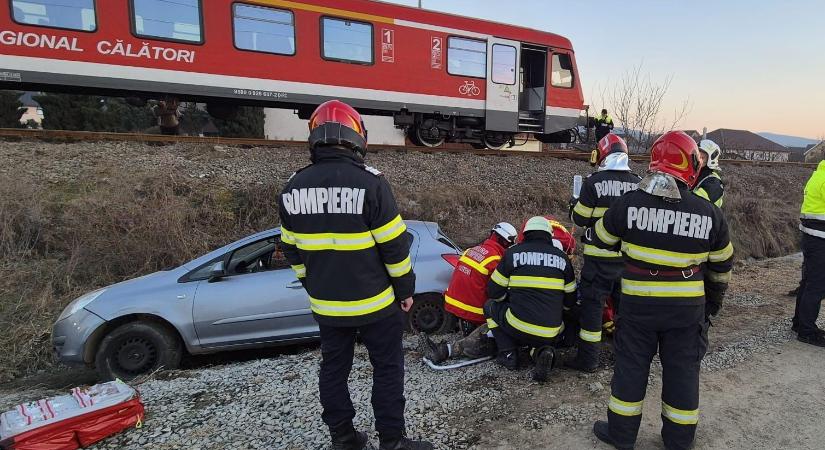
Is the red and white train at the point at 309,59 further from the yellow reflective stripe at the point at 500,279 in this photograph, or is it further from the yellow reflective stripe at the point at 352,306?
the yellow reflective stripe at the point at 352,306

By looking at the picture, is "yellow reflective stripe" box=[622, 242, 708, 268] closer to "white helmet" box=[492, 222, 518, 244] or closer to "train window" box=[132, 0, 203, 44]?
"white helmet" box=[492, 222, 518, 244]

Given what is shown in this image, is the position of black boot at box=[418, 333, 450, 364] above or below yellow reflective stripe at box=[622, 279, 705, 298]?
below

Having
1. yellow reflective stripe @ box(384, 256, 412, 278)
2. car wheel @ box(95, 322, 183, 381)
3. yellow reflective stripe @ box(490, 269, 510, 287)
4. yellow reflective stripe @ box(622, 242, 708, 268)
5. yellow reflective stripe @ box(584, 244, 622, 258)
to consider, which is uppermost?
yellow reflective stripe @ box(622, 242, 708, 268)

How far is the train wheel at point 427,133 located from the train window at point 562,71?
3.18 m

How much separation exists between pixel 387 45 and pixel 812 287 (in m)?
7.57

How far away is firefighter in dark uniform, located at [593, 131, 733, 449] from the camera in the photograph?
8.25ft

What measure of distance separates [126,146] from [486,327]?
22.5ft

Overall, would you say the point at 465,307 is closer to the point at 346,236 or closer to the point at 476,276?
the point at 476,276

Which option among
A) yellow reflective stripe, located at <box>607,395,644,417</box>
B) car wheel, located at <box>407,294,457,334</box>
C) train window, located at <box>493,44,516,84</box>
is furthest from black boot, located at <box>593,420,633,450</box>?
train window, located at <box>493,44,516,84</box>

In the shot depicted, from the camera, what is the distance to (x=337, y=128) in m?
2.43

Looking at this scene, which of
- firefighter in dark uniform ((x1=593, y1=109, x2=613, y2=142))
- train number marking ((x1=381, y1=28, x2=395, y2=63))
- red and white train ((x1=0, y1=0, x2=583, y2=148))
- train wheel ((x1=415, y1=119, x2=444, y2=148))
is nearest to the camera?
red and white train ((x1=0, y1=0, x2=583, y2=148))

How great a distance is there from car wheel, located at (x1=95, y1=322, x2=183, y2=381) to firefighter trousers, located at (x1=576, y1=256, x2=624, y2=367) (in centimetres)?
354

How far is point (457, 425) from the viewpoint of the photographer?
2977 millimetres

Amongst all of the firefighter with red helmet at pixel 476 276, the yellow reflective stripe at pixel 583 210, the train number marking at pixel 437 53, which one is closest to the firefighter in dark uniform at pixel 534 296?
the firefighter with red helmet at pixel 476 276
